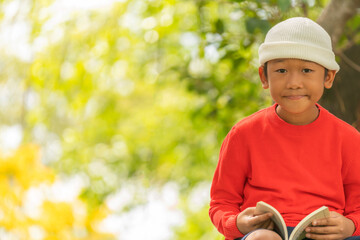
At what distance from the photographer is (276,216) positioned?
117cm

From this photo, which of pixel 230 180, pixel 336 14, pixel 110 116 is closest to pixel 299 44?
pixel 230 180

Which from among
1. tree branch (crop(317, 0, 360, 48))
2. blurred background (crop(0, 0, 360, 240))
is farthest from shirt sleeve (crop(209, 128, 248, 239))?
blurred background (crop(0, 0, 360, 240))

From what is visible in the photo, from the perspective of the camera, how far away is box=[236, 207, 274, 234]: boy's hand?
47.1 inches

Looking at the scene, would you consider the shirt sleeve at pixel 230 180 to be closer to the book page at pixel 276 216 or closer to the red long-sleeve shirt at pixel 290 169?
the red long-sleeve shirt at pixel 290 169

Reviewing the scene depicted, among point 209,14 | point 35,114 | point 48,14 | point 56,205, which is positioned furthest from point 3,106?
point 209,14

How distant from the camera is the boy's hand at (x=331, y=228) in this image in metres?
1.19

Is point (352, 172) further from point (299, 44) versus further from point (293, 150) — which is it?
point (299, 44)

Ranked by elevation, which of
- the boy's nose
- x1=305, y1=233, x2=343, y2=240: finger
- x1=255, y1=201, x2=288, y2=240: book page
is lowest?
x1=305, y1=233, x2=343, y2=240: finger

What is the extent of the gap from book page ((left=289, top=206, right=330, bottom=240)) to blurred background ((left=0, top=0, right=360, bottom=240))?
1.43 m

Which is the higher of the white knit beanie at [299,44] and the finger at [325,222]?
the white knit beanie at [299,44]

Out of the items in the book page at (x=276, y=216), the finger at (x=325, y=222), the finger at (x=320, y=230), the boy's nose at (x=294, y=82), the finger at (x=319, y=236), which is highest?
the boy's nose at (x=294, y=82)

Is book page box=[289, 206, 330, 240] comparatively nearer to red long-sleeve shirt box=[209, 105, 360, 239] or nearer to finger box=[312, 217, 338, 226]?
finger box=[312, 217, 338, 226]

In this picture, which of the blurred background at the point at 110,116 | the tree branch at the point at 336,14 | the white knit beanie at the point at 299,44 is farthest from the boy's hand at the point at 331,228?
the blurred background at the point at 110,116

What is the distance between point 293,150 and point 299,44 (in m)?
0.25
